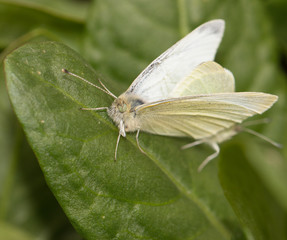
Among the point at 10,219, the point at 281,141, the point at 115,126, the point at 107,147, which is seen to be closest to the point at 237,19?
the point at 281,141

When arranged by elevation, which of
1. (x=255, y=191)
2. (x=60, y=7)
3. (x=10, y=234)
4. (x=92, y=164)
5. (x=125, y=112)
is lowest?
(x=10, y=234)

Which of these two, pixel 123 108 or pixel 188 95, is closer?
pixel 123 108

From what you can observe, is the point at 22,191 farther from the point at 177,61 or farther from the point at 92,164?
the point at 177,61

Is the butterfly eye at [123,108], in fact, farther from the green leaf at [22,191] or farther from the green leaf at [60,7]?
the green leaf at [60,7]

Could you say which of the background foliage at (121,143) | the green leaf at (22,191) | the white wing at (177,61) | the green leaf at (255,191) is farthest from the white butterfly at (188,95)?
the green leaf at (22,191)

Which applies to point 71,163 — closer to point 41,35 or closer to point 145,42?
point 41,35

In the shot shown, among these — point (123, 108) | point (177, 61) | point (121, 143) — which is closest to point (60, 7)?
point (177, 61)
